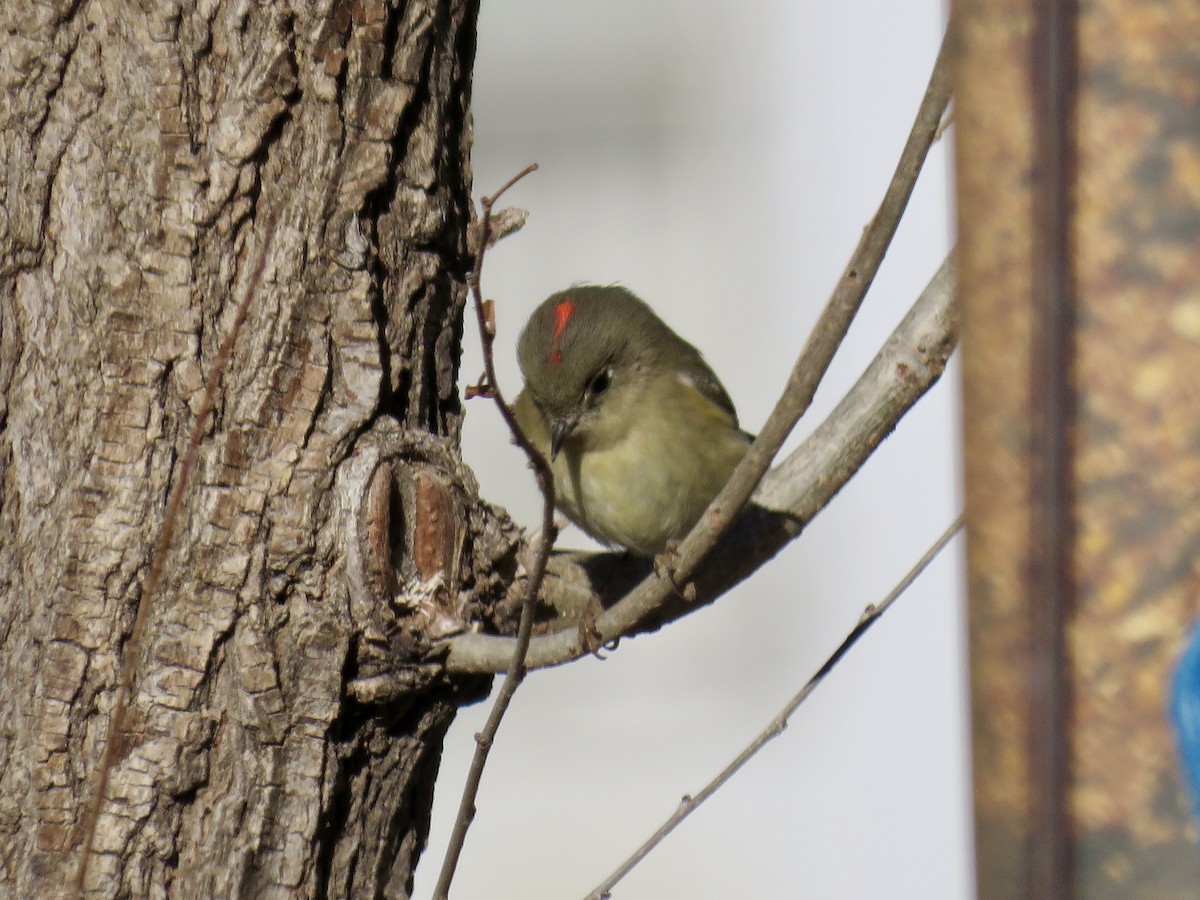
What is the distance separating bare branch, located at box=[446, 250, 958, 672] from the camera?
2623mm

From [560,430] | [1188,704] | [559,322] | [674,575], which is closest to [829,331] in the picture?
[674,575]

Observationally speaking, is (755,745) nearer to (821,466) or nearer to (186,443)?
(821,466)

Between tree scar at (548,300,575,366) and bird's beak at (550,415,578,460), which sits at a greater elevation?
tree scar at (548,300,575,366)

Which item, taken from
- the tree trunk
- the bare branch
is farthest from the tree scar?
the tree trunk

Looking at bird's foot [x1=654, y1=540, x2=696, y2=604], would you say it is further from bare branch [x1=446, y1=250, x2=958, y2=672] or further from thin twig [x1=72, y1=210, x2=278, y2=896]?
thin twig [x1=72, y1=210, x2=278, y2=896]

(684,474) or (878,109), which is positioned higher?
(878,109)

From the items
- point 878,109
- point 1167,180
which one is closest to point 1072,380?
point 1167,180

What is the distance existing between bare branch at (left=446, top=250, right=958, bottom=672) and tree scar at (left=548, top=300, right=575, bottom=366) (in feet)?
3.17

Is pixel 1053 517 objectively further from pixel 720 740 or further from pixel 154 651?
pixel 720 740

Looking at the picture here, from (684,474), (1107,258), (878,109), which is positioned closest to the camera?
(1107,258)

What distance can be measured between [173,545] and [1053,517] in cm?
164

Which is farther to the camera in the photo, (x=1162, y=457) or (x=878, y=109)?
(x=878, y=109)

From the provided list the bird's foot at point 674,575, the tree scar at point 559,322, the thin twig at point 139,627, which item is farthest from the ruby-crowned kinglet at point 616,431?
the thin twig at point 139,627

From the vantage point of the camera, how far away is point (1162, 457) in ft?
4.79
